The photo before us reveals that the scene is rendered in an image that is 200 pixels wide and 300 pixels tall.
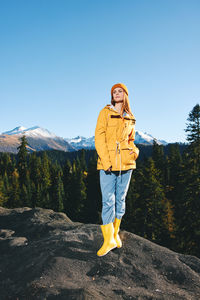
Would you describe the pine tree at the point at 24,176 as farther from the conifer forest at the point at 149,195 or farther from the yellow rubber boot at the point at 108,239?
the yellow rubber boot at the point at 108,239

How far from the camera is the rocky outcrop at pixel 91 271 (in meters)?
3.86

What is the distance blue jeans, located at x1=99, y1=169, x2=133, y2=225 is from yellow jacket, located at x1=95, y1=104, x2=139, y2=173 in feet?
0.79

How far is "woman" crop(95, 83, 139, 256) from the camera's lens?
5.07 meters

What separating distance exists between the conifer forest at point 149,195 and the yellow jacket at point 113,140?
58.4 feet

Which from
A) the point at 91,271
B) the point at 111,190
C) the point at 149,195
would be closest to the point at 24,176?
the point at 149,195

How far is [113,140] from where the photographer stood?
5133 mm

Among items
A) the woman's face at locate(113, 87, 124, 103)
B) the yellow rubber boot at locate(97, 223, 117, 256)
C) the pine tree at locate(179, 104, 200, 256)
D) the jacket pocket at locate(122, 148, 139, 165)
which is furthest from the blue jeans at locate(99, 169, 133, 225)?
the pine tree at locate(179, 104, 200, 256)

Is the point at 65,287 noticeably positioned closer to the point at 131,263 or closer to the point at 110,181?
the point at 131,263

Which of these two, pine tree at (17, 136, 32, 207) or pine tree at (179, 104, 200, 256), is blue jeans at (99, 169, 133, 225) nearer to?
pine tree at (179, 104, 200, 256)

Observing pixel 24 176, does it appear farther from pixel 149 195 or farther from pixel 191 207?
pixel 191 207

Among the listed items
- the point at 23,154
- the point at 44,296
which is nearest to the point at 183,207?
the point at 44,296

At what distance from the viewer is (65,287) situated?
3.86m

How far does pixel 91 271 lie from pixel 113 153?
269 centimetres

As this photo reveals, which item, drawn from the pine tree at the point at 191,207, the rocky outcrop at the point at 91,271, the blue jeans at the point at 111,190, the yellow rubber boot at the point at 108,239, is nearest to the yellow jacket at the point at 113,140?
the blue jeans at the point at 111,190
